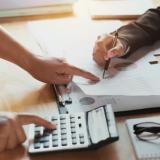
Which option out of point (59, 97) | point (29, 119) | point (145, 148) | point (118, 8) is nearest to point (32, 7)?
point (118, 8)

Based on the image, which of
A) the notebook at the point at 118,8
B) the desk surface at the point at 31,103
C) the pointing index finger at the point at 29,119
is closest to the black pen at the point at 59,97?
the desk surface at the point at 31,103

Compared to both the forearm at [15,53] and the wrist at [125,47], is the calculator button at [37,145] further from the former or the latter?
the wrist at [125,47]

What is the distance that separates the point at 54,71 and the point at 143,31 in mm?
353

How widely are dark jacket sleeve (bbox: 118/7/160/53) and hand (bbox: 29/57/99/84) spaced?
22 cm

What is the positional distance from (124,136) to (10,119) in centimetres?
24

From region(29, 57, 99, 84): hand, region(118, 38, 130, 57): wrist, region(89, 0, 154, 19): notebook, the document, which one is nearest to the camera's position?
the document

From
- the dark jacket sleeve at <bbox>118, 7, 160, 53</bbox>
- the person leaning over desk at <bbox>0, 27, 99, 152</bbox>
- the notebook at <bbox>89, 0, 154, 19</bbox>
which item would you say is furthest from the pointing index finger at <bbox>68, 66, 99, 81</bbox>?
the notebook at <bbox>89, 0, 154, 19</bbox>

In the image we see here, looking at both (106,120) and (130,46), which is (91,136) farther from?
(130,46)

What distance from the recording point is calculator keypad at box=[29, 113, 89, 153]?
75 centimetres

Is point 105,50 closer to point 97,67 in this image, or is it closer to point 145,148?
point 97,67

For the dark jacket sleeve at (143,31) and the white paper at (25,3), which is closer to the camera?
the dark jacket sleeve at (143,31)

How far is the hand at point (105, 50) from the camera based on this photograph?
1052 mm

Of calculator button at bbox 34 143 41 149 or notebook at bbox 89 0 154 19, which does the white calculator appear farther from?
notebook at bbox 89 0 154 19

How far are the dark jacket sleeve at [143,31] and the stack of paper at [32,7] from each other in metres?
0.30
